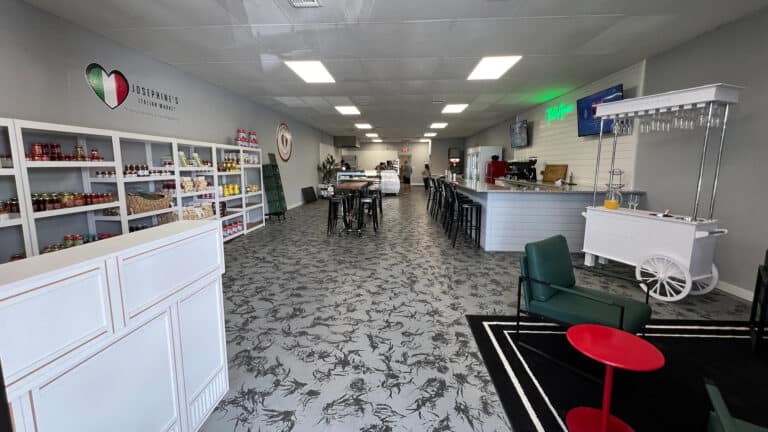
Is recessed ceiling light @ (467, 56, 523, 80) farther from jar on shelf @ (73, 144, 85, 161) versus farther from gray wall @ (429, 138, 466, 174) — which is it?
gray wall @ (429, 138, 466, 174)

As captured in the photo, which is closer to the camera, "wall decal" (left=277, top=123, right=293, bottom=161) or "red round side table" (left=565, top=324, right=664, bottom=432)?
"red round side table" (left=565, top=324, right=664, bottom=432)

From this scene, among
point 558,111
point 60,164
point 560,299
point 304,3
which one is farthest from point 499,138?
point 60,164

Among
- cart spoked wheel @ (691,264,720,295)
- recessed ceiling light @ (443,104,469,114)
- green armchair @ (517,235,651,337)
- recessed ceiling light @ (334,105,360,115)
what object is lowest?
cart spoked wheel @ (691,264,720,295)

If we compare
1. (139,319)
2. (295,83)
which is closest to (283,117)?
(295,83)

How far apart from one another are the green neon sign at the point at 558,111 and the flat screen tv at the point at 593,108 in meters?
0.62

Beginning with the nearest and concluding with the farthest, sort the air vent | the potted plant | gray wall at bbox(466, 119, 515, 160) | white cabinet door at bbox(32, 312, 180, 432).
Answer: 1. white cabinet door at bbox(32, 312, 180, 432)
2. the air vent
3. gray wall at bbox(466, 119, 515, 160)
4. the potted plant

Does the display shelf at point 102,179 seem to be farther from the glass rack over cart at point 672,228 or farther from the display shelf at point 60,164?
the glass rack over cart at point 672,228

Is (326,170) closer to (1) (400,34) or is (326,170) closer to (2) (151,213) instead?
(2) (151,213)

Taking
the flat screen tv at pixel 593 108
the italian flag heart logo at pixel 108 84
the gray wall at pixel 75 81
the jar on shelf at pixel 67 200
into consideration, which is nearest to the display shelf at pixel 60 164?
the jar on shelf at pixel 67 200

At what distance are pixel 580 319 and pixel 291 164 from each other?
928 cm

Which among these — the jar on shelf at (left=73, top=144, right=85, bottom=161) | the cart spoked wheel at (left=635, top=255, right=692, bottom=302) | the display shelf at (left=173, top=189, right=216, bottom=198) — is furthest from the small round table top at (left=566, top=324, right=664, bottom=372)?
the display shelf at (left=173, top=189, right=216, bottom=198)

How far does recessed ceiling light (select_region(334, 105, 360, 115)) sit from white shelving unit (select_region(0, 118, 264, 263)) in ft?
10.9

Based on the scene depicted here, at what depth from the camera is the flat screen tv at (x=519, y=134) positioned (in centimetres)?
856

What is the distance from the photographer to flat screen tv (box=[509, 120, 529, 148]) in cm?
856
